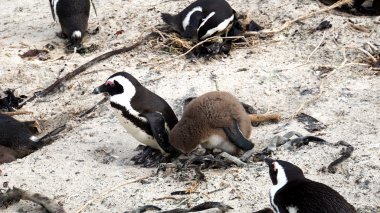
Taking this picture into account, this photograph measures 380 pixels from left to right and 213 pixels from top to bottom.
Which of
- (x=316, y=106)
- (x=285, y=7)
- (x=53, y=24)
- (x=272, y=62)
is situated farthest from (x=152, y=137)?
(x=53, y=24)

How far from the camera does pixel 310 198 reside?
Answer: 293cm

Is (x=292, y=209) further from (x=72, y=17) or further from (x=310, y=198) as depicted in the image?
(x=72, y=17)

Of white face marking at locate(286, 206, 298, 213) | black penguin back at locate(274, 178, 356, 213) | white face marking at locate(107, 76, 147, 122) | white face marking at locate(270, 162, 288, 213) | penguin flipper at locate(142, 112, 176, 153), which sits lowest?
penguin flipper at locate(142, 112, 176, 153)

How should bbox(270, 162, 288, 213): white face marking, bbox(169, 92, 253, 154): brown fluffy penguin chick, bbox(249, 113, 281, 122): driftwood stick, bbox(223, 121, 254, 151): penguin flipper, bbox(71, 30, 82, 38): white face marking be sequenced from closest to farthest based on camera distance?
1. bbox(270, 162, 288, 213): white face marking
2. bbox(223, 121, 254, 151): penguin flipper
3. bbox(169, 92, 253, 154): brown fluffy penguin chick
4. bbox(249, 113, 281, 122): driftwood stick
5. bbox(71, 30, 82, 38): white face marking

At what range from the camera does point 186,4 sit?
667 cm

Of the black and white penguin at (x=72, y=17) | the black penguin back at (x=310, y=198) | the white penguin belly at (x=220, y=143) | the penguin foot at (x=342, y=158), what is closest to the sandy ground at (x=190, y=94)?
the penguin foot at (x=342, y=158)

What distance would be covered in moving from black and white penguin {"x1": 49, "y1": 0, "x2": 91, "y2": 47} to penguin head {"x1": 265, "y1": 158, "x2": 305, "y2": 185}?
3401 mm

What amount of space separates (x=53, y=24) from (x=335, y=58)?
2955 mm

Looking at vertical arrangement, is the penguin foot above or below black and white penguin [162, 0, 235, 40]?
above

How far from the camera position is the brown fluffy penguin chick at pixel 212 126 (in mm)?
4031

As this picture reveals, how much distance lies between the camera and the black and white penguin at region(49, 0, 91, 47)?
6.30m

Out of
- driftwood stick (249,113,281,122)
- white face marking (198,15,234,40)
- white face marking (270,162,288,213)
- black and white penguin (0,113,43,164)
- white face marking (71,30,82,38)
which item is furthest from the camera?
white face marking (71,30,82,38)

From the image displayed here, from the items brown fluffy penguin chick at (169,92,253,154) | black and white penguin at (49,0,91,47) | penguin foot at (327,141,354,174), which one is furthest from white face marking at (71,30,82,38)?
penguin foot at (327,141,354,174)

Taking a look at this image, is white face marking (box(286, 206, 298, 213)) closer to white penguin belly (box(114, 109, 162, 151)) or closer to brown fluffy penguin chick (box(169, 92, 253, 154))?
brown fluffy penguin chick (box(169, 92, 253, 154))
